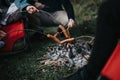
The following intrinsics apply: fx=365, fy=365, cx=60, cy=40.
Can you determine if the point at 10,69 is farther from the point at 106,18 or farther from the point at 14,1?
the point at 106,18

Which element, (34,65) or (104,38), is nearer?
(104,38)

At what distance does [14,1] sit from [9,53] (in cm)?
62

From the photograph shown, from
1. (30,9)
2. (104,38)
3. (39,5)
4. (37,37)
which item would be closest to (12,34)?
(30,9)

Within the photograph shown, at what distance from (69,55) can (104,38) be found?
1365mm

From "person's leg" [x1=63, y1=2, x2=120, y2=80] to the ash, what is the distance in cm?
103

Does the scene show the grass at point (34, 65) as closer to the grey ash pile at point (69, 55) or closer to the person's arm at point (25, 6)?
the grey ash pile at point (69, 55)

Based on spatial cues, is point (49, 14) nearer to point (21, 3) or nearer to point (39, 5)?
point (39, 5)

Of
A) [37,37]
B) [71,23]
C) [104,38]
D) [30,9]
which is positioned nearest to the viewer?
[104,38]

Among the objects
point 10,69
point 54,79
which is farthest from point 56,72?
point 10,69

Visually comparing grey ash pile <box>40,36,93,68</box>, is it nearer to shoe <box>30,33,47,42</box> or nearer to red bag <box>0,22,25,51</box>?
red bag <box>0,22,25,51</box>

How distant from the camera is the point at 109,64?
76.1 inches

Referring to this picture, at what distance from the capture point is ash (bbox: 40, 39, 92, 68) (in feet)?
11.3

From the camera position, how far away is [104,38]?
2.14 metres

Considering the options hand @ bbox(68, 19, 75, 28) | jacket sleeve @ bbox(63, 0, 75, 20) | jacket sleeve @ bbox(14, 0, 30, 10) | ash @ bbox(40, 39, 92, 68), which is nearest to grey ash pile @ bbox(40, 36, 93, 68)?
ash @ bbox(40, 39, 92, 68)
